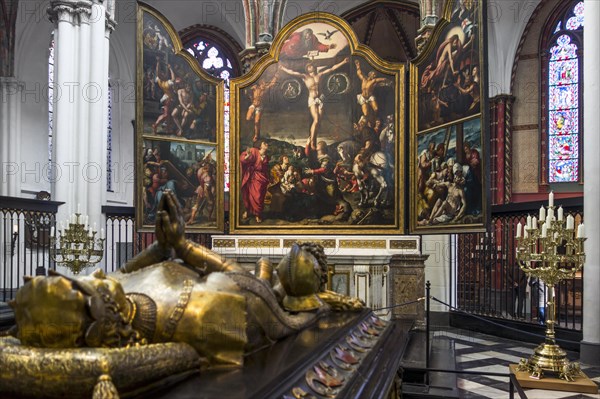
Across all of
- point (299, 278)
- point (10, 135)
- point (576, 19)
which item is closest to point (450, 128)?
point (299, 278)

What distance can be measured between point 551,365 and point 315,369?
4969mm

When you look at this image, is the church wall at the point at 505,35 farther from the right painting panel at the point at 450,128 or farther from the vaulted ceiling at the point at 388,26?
the right painting panel at the point at 450,128

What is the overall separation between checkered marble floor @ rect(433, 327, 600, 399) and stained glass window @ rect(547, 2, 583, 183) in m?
8.19

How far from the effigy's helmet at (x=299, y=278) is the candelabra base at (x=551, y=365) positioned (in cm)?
414

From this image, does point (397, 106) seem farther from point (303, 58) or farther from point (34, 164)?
point (34, 164)

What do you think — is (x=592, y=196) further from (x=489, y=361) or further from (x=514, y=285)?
(x=514, y=285)

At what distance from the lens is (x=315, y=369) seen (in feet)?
6.35

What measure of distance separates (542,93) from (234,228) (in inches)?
439

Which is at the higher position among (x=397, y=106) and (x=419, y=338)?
(x=397, y=106)

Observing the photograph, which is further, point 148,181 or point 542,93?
point 542,93

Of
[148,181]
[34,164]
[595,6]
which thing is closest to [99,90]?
[148,181]

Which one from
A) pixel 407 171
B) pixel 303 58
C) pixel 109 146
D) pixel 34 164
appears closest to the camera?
pixel 407 171

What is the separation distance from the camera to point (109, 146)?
17.9 meters

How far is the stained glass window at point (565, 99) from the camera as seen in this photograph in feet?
52.1
